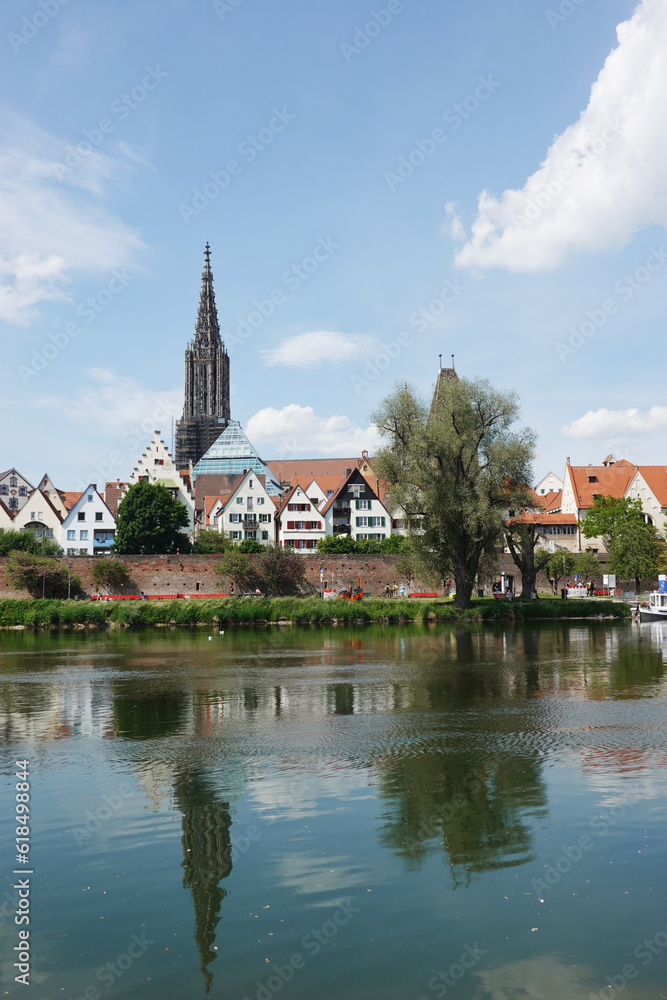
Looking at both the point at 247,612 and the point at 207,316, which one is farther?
the point at 207,316

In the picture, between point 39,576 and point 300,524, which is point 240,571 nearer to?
point 39,576

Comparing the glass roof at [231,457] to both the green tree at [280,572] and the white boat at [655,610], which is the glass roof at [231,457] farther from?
the white boat at [655,610]

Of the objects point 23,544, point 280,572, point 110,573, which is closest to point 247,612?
point 280,572

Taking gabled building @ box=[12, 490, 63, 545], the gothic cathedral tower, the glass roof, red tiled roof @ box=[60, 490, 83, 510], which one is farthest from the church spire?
gabled building @ box=[12, 490, 63, 545]

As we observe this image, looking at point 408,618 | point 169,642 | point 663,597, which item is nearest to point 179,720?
point 169,642

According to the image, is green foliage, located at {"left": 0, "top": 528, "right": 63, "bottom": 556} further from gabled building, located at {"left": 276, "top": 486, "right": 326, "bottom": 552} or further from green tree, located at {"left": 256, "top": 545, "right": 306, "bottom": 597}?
green tree, located at {"left": 256, "top": 545, "right": 306, "bottom": 597}

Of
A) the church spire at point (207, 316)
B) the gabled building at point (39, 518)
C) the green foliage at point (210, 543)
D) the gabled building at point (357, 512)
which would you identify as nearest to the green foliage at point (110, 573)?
the green foliage at point (210, 543)

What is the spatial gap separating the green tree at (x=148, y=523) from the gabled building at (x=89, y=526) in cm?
771

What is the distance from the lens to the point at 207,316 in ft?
598

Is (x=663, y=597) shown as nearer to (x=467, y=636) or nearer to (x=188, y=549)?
(x=467, y=636)

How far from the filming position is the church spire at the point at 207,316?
7078 inches

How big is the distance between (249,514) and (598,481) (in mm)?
44819

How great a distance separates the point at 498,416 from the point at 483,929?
159ft

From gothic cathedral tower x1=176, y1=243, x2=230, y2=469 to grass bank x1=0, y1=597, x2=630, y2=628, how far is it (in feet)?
363
